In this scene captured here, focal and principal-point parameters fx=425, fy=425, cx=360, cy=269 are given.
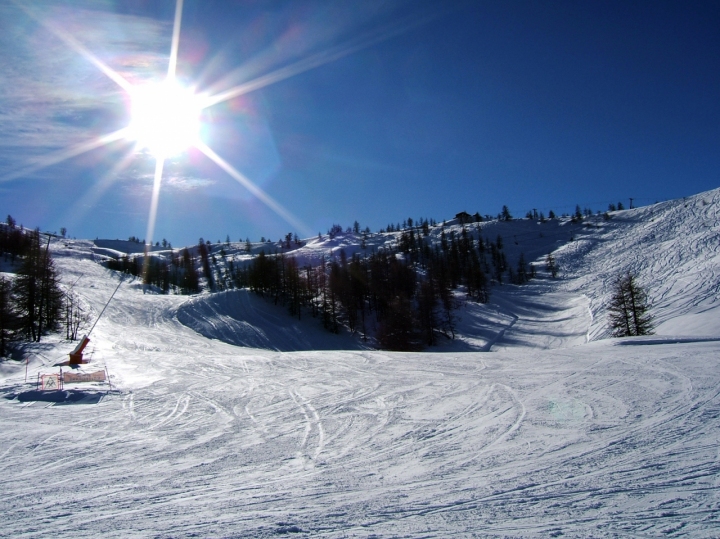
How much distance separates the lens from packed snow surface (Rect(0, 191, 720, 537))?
550cm

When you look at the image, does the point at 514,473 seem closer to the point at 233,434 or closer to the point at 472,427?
the point at 472,427

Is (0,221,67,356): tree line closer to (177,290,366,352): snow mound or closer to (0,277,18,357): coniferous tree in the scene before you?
(0,277,18,357): coniferous tree

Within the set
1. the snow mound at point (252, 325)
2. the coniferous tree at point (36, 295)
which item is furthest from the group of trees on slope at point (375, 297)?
the coniferous tree at point (36, 295)

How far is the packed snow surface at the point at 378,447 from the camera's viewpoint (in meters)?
5.50

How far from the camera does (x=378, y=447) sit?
8.59 m

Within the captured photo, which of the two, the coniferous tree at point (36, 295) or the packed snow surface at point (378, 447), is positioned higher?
the coniferous tree at point (36, 295)

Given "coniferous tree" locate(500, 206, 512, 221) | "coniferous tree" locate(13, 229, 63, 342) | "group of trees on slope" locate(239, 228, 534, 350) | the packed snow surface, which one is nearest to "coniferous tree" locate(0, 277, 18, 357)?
"coniferous tree" locate(13, 229, 63, 342)

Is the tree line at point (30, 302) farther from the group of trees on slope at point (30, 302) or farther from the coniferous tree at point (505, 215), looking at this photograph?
the coniferous tree at point (505, 215)

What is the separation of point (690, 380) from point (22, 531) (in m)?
15.5

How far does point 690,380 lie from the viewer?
40.3ft

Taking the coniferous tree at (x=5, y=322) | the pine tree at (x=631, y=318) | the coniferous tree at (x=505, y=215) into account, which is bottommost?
the pine tree at (x=631, y=318)

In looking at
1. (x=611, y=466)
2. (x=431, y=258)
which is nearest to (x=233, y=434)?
(x=611, y=466)

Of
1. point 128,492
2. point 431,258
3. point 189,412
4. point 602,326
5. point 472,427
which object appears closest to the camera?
point 128,492

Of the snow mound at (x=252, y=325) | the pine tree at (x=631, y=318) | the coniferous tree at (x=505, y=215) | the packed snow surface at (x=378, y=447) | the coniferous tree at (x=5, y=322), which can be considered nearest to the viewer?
the packed snow surface at (x=378, y=447)
